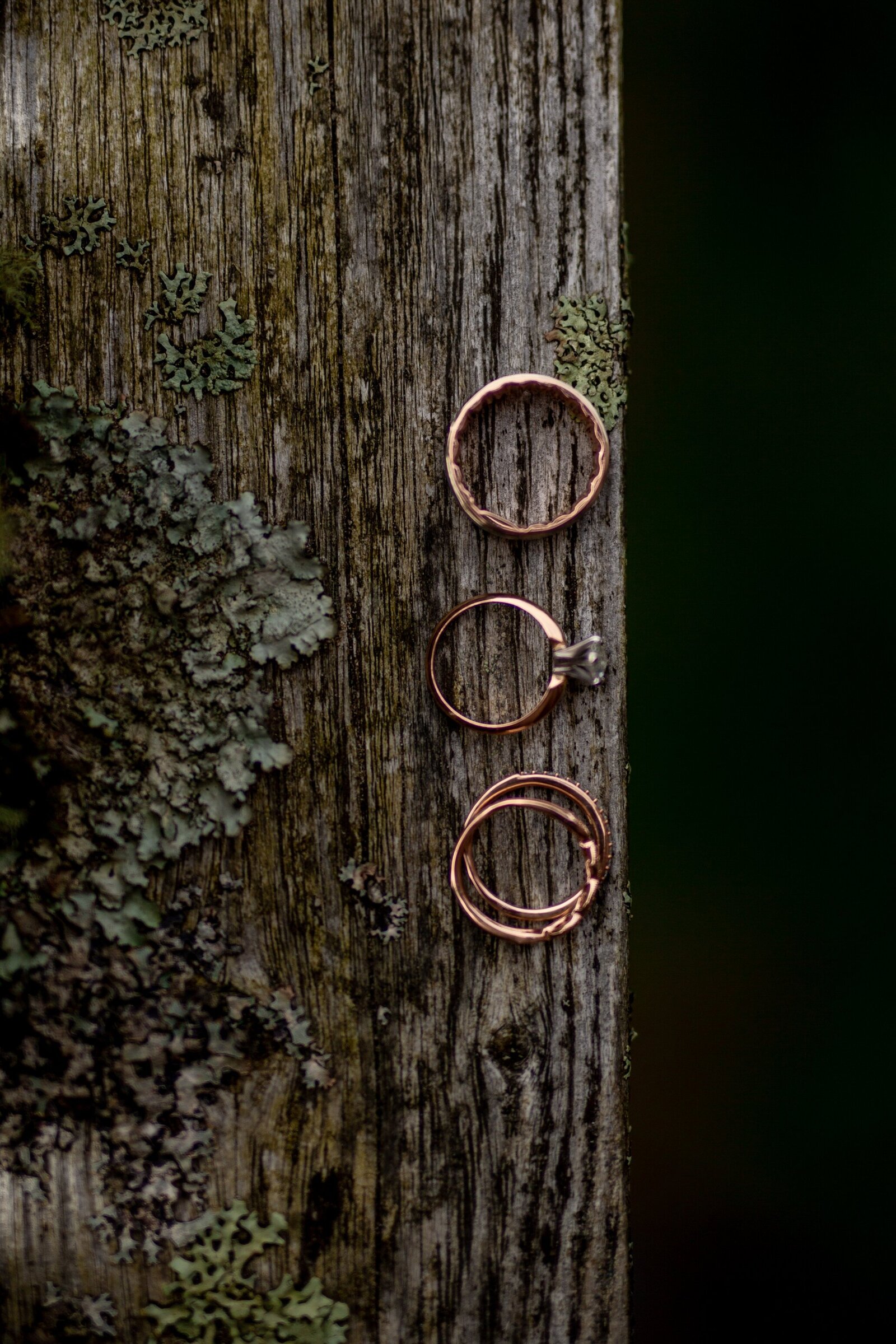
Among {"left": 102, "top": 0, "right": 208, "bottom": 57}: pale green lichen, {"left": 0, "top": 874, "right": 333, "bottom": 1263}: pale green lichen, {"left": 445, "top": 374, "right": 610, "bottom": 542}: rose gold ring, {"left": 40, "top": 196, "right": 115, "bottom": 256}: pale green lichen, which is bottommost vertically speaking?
{"left": 0, "top": 874, "right": 333, "bottom": 1263}: pale green lichen

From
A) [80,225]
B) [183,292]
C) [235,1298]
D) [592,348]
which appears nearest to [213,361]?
[183,292]

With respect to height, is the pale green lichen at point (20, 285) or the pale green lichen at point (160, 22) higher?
the pale green lichen at point (160, 22)

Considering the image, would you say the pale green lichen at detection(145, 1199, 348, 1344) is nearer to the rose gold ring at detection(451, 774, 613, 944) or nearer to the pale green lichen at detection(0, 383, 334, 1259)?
the pale green lichen at detection(0, 383, 334, 1259)

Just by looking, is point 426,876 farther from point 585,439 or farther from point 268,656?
point 585,439

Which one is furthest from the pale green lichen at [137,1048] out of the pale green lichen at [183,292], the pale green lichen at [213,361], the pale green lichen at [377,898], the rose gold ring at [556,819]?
the pale green lichen at [183,292]

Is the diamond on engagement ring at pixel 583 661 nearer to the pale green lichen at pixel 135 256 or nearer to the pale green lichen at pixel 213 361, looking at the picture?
the pale green lichen at pixel 213 361

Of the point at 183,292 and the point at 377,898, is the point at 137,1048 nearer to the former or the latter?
the point at 377,898

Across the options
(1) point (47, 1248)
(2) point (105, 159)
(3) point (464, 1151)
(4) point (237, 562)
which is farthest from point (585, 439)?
(1) point (47, 1248)

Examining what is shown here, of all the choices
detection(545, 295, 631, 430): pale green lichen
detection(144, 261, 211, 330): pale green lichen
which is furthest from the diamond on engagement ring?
detection(144, 261, 211, 330): pale green lichen
